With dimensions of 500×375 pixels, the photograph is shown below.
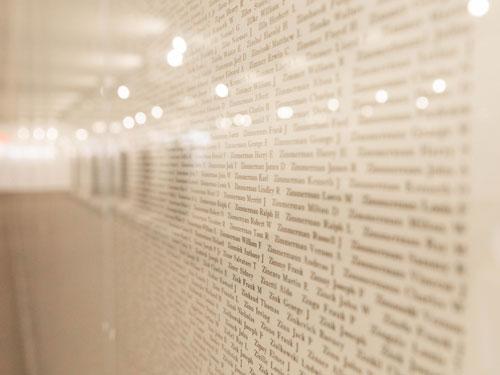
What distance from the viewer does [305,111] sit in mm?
351

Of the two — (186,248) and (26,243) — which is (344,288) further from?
(26,243)

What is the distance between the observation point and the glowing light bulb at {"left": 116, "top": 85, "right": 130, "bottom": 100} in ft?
2.60

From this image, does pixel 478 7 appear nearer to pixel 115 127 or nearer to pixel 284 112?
pixel 284 112

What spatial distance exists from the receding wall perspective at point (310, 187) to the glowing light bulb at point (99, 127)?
0.60ft

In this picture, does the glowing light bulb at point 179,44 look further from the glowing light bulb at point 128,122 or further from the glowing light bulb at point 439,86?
the glowing light bulb at point 439,86

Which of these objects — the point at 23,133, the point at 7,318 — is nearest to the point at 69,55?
the point at 23,133

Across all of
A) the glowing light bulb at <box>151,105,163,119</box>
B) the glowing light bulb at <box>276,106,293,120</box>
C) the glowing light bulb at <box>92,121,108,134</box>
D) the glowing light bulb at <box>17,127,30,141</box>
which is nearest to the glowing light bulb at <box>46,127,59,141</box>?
the glowing light bulb at <box>17,127,30,141</box>

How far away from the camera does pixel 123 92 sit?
0.81 metres

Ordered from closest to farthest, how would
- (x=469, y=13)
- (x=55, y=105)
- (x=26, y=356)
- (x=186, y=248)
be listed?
(x=469, y=13) < (x=186, y=248) < (x=55, y=105) < (x=26, y=356)

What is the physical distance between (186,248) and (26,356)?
6.36ft

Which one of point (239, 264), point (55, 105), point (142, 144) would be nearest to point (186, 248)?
point (239, 264)

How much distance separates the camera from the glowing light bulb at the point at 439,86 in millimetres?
247

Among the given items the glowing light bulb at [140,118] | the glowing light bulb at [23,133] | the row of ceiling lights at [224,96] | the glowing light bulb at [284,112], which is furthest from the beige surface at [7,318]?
the glowing light bulb at [284,112]

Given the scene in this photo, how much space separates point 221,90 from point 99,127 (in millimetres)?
628
